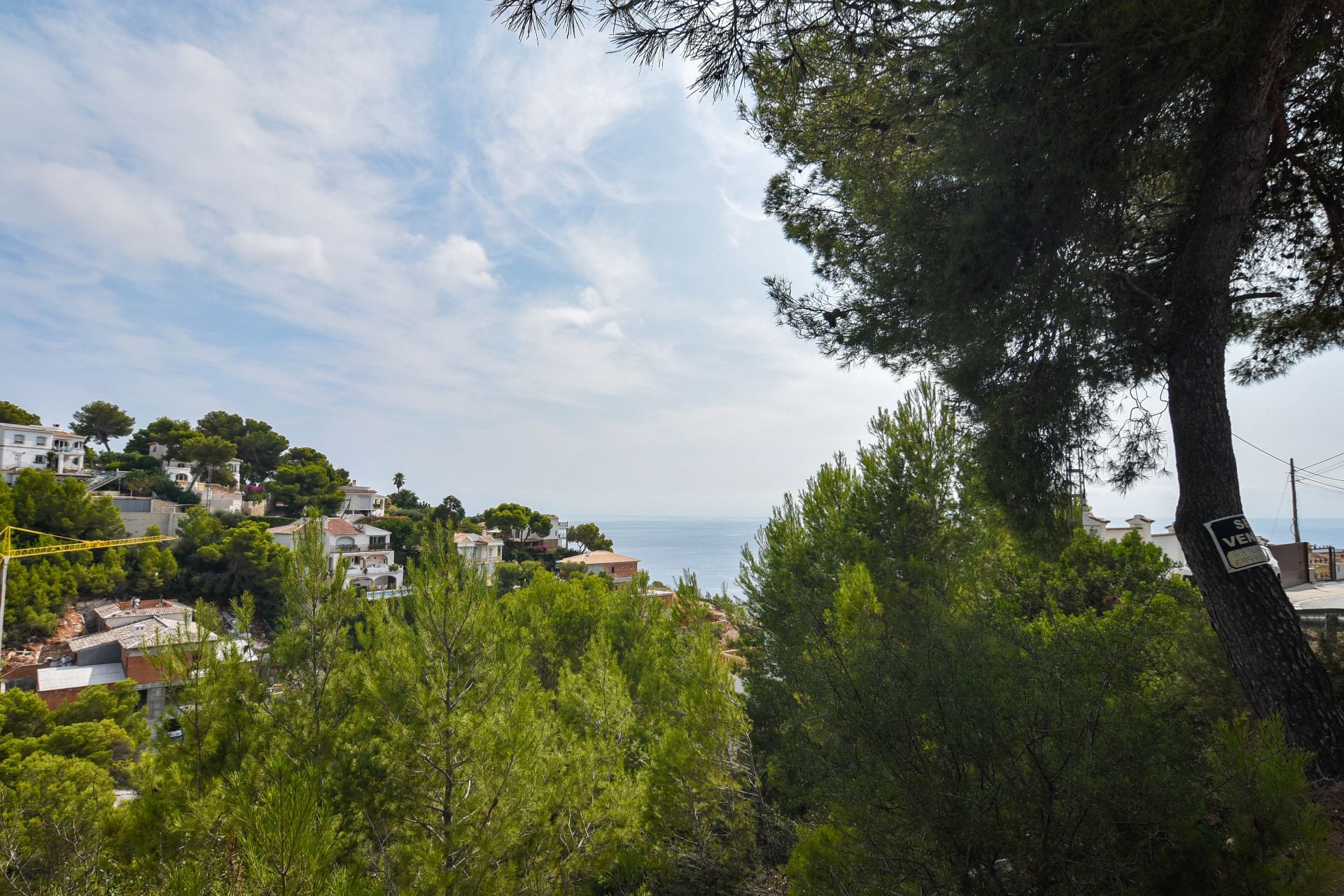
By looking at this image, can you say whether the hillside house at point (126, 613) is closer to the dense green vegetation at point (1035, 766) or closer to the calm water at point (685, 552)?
the dense green vegetation at point (1035, 766)

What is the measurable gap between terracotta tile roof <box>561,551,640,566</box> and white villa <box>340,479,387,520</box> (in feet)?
57.9

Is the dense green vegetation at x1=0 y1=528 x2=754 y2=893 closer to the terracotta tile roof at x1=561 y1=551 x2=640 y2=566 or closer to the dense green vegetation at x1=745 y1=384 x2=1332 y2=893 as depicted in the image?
the dense green vegetation at x1=745 y1=384 x2=1332 y2=893

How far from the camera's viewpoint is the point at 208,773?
18.2 ft

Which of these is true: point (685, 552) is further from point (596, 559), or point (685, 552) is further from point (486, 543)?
point (486, 543)

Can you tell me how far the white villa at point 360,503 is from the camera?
4862 cm

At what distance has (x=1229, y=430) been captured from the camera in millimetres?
3221

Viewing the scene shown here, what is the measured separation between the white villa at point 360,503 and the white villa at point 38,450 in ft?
49.9

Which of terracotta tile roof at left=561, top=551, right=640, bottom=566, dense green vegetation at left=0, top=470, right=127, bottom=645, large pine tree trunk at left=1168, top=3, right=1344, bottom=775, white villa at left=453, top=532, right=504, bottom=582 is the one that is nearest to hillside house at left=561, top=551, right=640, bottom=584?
terracotta tile roof at left=561, top=551, right=640, bottom=566

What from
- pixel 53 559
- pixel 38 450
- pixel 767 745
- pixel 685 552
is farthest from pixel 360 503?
pixel 685 552

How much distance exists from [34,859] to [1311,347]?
11844mm

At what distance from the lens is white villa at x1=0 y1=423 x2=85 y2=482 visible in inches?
1449

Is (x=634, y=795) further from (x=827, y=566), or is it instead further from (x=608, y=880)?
(x=827, y=566)

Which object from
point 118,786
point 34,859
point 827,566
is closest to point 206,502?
point 118,786

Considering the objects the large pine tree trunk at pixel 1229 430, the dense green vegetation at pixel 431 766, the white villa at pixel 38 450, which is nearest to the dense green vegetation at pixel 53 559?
the white villa at pixel 38 450
